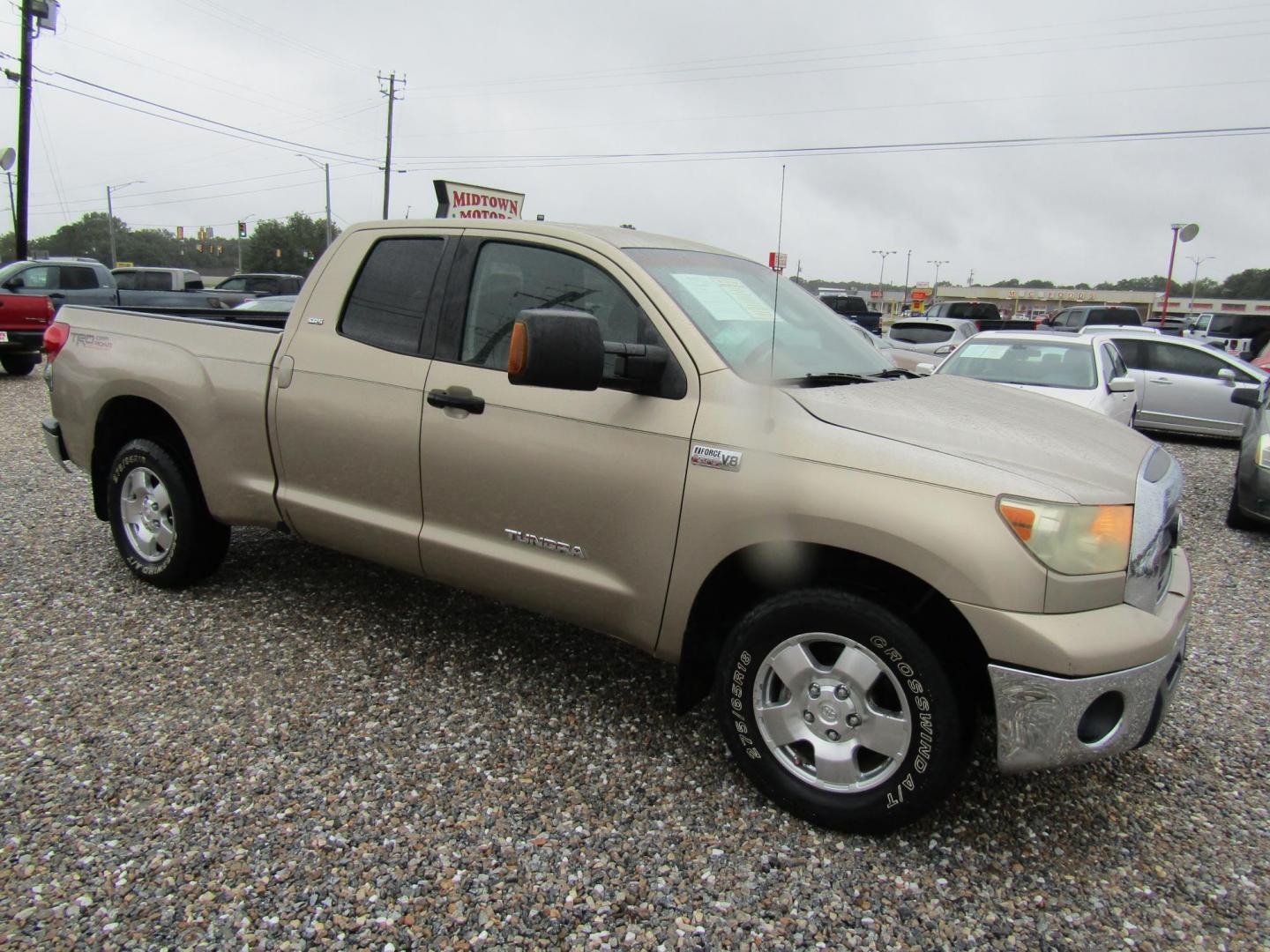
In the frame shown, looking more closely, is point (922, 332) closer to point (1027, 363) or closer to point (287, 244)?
point (1027, 363)

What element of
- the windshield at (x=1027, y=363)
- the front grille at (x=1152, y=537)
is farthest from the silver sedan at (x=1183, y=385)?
the front grille at (x=1152, y=537)

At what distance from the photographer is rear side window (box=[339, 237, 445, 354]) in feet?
11.5

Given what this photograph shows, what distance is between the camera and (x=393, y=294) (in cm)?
360

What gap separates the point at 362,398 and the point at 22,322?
12.5m

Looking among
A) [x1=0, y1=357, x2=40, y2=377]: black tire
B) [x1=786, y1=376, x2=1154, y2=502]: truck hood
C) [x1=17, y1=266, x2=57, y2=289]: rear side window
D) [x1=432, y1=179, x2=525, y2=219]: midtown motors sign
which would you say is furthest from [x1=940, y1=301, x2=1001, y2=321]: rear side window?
[x1=786, y1=376, x2=1154, y2=502]: truck hood

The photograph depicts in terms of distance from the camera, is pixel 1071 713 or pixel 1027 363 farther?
pixel 1027 363

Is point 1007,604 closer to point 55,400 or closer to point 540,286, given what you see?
point 540,286

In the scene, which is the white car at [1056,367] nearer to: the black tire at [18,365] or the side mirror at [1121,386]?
the side mirror at [1121,386]

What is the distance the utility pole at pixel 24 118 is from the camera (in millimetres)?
20531

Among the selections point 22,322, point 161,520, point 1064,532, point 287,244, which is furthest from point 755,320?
point 287,244

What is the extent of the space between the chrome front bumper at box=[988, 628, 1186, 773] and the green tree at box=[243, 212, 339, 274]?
283 ft

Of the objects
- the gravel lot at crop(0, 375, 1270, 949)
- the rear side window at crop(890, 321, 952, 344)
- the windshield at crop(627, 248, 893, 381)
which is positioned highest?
the rear side window at crop(890, 321, 952, 344)

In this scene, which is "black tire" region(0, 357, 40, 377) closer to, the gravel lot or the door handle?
the gravel lot

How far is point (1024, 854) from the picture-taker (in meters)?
2.65
